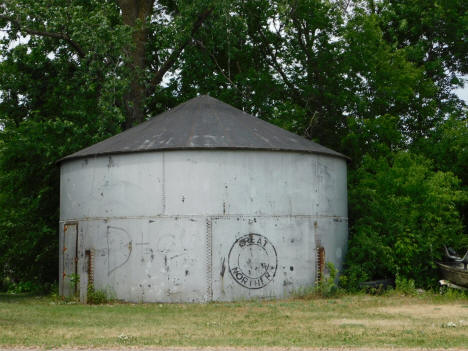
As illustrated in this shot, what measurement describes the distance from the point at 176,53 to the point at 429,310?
18322 millimetres

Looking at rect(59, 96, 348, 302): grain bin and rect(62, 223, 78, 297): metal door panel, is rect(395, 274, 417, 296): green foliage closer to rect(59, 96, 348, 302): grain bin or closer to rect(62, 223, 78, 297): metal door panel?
rect(59, 96, 348, 302): grain bin

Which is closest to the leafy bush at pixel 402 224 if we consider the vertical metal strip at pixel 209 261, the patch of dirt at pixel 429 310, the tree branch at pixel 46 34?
the patch of dirt at pixel 429 310

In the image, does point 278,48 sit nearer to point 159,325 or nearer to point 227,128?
point 227,128

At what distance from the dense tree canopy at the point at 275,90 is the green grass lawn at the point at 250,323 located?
12.3 ft

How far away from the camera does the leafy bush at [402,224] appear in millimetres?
21047

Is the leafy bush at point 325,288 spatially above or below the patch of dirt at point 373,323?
above

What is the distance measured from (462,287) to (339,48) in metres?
15.9

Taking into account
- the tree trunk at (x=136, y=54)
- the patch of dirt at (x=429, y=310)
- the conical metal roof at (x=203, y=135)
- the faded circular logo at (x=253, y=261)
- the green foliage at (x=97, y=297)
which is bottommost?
the patch of dirt at (x=429, y=310)

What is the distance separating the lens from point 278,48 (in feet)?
115

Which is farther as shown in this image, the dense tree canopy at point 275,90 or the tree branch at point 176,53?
the tree branch at point 176,53

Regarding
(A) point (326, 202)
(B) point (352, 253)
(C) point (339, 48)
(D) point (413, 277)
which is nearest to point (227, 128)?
(A) point (326, 202)

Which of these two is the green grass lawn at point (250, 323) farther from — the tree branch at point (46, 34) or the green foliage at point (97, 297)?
the tree branch at point (46, 34)

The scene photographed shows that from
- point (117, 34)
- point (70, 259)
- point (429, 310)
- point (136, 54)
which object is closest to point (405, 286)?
point (429, 310)

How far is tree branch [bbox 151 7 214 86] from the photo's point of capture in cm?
3017
